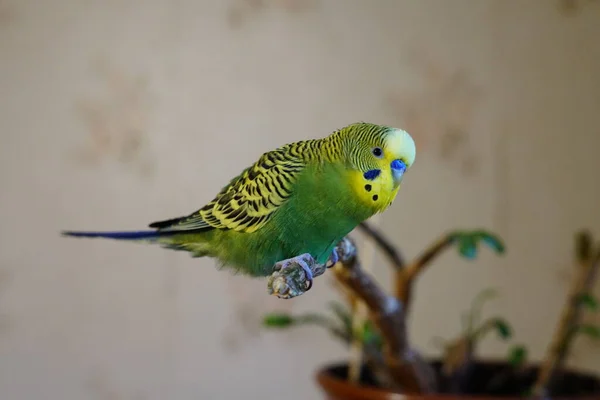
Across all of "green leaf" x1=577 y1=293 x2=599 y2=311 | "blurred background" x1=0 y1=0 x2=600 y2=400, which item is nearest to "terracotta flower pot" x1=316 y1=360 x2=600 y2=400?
"green leaf" x1=577 y1=293 x2=599 y2=311

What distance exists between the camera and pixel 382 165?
230 mm

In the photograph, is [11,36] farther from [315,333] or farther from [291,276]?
[291,276]

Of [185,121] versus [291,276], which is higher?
[185,121]

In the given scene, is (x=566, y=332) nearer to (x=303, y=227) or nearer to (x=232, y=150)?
(x=232, y=150)

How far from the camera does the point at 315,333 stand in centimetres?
137

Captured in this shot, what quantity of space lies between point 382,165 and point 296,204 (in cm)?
6

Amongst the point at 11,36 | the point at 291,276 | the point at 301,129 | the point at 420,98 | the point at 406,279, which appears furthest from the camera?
the point at 11,36

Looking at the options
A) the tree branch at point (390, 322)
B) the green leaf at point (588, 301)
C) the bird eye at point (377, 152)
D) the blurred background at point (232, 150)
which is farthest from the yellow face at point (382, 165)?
the green leaf at point (588, 301)

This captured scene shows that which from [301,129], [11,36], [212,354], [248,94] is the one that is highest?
[11,36]

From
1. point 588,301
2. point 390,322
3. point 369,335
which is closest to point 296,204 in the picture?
point 390,322

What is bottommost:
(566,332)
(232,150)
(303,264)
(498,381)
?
(498,381)

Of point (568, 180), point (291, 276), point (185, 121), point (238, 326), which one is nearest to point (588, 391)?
point (568, 180)

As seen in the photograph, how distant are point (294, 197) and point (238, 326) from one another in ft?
3.56

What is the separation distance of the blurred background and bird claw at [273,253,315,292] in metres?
0.60
